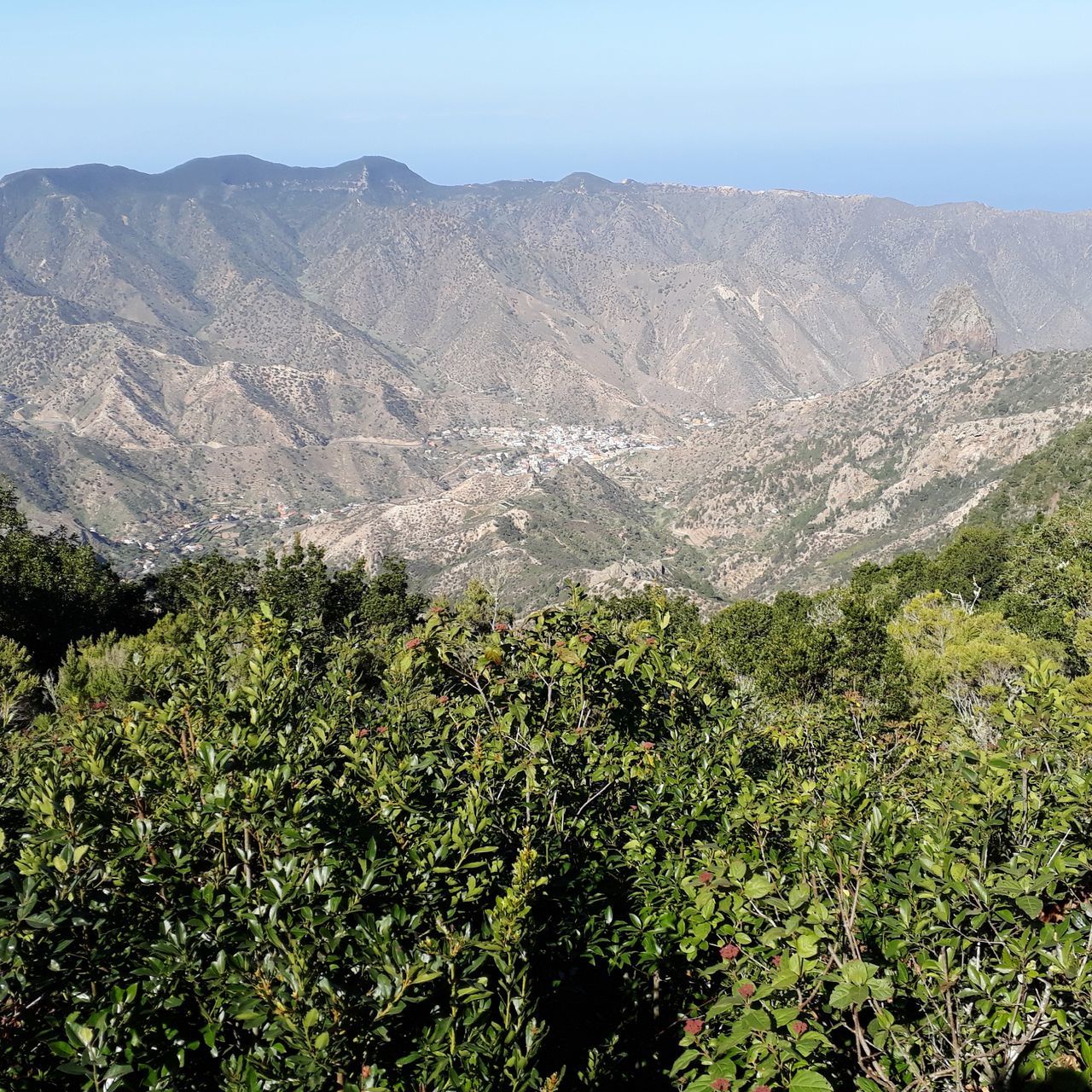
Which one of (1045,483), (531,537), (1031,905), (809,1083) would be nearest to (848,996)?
(809,1083)

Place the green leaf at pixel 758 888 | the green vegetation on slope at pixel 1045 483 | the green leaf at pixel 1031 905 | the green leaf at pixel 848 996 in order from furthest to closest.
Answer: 1. the green vegetation on slope at pixel 1045 483
2. the green leaf at pixel 758 888
3. the green leaf at pixel 1031 905
4. the green leaf at pixel 848 996

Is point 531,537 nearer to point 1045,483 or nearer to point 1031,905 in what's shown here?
point 1045,483

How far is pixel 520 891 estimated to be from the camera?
4.77 meters

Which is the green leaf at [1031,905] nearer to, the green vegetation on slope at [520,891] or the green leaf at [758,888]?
the green vegetation on slope at [520,891]

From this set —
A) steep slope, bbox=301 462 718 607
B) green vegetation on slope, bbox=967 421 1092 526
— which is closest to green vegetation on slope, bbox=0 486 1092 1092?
green vegetation on slope, bbox=967 421 1092 526

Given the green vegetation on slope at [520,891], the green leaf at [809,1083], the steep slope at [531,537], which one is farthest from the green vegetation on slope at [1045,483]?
the green leaf at [809,1083]

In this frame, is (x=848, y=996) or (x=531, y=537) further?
(x=531, y=537)

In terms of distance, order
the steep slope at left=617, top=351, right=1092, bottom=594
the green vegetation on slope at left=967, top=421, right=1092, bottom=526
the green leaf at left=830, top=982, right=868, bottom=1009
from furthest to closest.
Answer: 1. the steep slope at left=617, top=351, right=1092, bottom=594
2. the green vegetation on slope at left=967, top=421, right=1092, bottom=526
3. the green leaf at left=830, top=982, right=868, bottom=1009

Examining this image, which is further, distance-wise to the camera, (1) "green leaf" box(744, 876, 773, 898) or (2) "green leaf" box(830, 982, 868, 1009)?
(1) "green leaf" box(744, 876, 773, 898)

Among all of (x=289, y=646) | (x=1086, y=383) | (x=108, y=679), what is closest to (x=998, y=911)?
(x=289, y=646)

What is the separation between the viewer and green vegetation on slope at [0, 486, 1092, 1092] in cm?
422

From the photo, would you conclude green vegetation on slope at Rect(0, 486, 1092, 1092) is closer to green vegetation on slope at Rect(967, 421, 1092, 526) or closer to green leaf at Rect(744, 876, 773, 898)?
green leaf at Rect(744, 876, 773, 898)

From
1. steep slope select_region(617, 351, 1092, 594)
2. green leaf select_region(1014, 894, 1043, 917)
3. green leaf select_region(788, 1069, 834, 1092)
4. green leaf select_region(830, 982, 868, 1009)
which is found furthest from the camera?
steep slope select_region(617, 351, 1092, 594)

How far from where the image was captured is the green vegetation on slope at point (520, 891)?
422 cm
